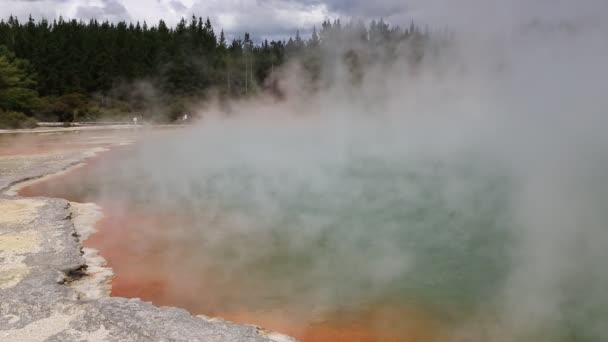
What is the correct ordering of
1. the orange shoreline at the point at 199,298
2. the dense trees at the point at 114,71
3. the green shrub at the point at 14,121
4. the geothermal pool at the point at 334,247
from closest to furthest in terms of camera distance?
1. the orange shoreline at the point at 199,298
2. the geothermal pool at the point at 334,247
3. the green shrub at the point at 14,121
4. the dense trees at the point at 114,71

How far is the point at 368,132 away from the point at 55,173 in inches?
256

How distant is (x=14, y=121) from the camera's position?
22.0 meters

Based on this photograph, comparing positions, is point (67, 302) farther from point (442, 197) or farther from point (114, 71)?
point (114, 71)

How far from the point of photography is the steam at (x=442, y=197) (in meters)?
4.36

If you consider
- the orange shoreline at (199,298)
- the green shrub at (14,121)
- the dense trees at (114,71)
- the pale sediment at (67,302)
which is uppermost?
the dense trees at (114,71)

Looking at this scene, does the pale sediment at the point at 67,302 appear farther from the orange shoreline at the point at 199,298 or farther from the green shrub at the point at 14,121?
the green shrub at the point at 14,121

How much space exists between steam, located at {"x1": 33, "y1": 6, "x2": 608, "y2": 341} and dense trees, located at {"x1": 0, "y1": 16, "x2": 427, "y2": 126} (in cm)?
1472

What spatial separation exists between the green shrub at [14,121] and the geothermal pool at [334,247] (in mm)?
13680

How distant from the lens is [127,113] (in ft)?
94.5

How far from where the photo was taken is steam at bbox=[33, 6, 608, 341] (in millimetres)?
4359

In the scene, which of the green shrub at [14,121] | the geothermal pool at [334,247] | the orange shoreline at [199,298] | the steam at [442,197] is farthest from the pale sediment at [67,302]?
the green shrub at [14,121]

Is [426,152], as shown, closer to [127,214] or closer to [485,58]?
[485,58]

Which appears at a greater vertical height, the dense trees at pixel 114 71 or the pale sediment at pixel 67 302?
the dense trees at pixel 114 71

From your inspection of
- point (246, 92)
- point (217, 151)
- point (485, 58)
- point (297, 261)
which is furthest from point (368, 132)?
point (246, 92)
